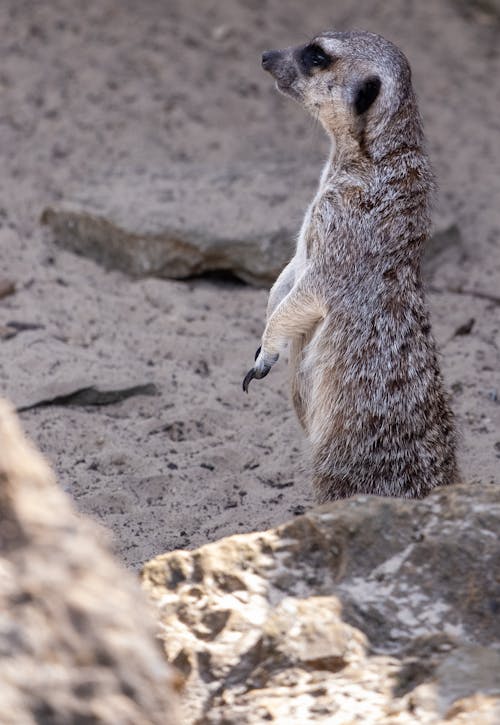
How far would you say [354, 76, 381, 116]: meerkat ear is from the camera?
3.38m

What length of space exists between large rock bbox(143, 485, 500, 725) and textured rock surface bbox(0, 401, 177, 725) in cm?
39

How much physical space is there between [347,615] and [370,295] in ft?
4.85

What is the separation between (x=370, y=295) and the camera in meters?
3.36

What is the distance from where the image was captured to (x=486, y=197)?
6.11 meters

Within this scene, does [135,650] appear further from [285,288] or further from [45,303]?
[45,303]

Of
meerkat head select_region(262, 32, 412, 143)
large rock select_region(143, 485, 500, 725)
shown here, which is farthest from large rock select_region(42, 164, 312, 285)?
large rock select_region(143, 485, 500, 725)

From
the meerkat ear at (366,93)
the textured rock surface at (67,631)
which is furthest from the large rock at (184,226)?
the textured rock surface at (67,631)

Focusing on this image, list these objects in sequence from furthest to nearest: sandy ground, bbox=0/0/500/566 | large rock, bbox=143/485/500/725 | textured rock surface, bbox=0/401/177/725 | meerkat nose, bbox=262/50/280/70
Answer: sandy ground, bbox=0/0/500/566 < meerkat nose, bbox=262/50/280/70 < large rock, bbox=143/485/500/725 < textured rock surface, bbox=0/401/177/725

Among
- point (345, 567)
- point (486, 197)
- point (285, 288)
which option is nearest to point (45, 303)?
point (285, 288)

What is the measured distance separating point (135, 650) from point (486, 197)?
16.4ft

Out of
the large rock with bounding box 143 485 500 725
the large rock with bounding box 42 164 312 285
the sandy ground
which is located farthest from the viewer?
the large rock with bounding box 42 164 312 285

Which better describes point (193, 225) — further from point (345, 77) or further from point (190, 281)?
point (345, 77)

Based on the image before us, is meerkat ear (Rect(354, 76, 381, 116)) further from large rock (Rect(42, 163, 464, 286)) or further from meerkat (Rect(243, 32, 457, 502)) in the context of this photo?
large rock (Rect(42, 163, 464, 286))

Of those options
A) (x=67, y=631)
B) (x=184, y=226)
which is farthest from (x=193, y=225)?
(x=67, y=631)
